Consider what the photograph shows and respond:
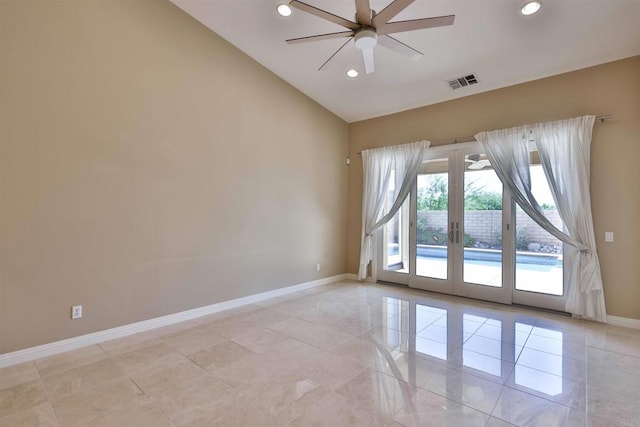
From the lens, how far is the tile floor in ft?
6.67

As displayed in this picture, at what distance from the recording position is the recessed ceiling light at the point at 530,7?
118 inches

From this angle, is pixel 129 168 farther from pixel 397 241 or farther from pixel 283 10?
pixel 397 241

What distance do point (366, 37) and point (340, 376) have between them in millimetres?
3032

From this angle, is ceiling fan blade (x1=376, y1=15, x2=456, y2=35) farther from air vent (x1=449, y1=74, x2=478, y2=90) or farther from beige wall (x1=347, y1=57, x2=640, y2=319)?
beige wall (x1=347, y1=57, x2=640, y2=319)

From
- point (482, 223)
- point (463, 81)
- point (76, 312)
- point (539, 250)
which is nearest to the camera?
point (76, 312)

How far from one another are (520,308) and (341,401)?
11.9ft

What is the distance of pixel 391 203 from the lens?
575cm

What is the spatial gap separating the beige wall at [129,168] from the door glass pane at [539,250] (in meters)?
3.61

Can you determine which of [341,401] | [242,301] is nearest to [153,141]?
[242,301]

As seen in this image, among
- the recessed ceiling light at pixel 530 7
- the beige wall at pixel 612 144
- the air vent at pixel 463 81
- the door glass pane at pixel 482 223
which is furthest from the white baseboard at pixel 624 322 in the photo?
the recessed ceiling light at pixel 530 7

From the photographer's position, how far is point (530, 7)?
3045 mm

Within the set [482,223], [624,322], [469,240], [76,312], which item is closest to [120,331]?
[76,312]

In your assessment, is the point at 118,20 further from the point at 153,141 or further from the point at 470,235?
the point at 470,235

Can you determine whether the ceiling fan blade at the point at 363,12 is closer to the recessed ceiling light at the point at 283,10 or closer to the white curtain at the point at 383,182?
the recessed ceiling light at the point at 283,10
